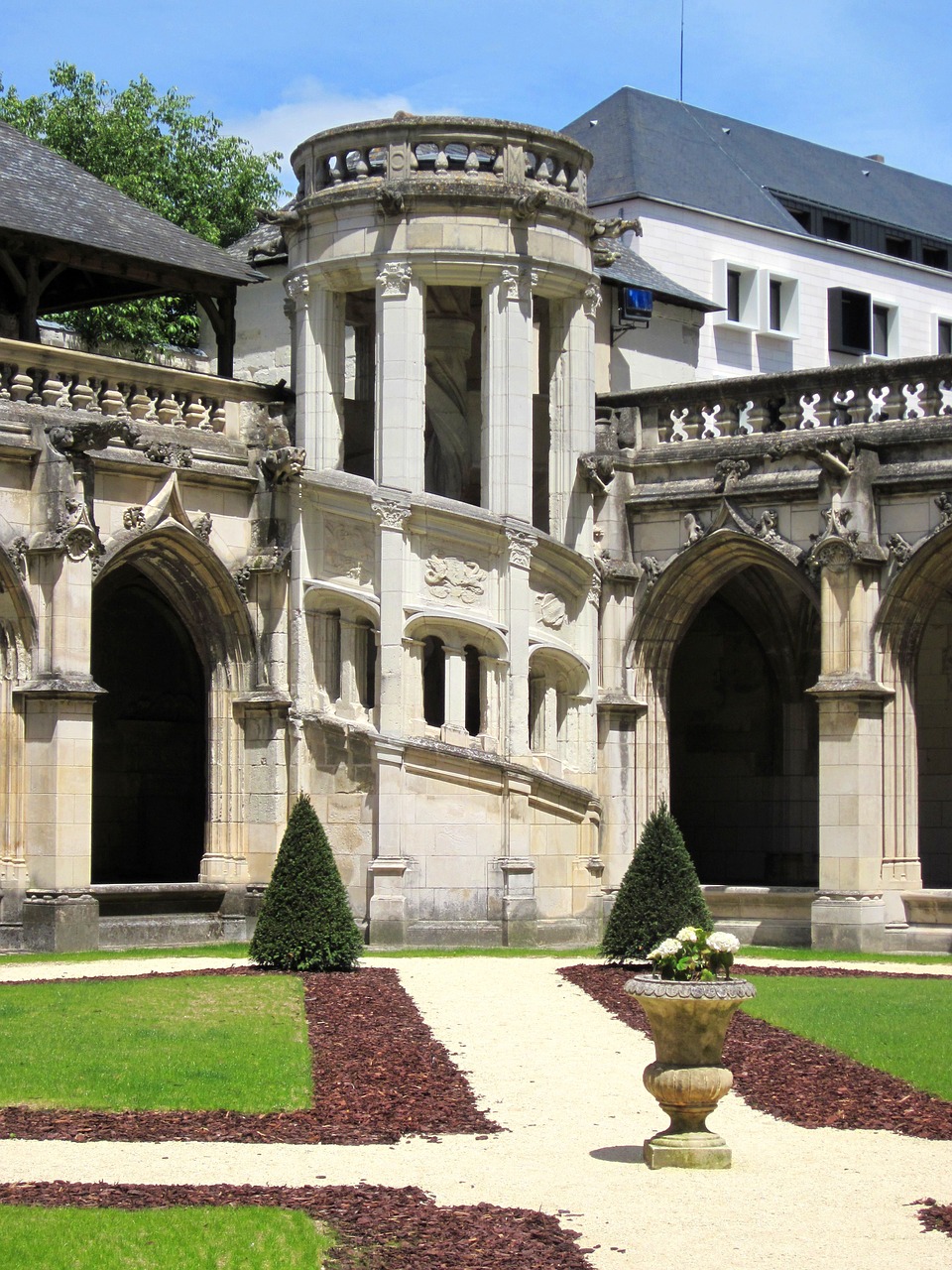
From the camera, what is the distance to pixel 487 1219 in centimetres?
1088

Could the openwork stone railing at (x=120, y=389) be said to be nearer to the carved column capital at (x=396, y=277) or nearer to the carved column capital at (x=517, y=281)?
the carved column capital at (x=396, y=277)

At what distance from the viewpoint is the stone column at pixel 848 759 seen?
25.2 m

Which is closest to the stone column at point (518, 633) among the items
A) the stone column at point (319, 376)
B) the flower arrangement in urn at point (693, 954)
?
the stone column at point (319, 376)

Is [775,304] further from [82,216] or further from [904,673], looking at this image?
[82,216]

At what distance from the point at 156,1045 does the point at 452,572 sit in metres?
10.1

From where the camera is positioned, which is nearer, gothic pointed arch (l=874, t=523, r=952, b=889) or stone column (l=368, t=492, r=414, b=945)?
stone column (l=368, t=492, r=414, b=945)

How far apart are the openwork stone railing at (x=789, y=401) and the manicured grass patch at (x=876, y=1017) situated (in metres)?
7.43

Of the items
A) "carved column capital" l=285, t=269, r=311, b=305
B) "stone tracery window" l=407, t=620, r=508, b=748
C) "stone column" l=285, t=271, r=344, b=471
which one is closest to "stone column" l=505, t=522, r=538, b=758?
"stone tracery window" l=407, t=620, r=508, b=748

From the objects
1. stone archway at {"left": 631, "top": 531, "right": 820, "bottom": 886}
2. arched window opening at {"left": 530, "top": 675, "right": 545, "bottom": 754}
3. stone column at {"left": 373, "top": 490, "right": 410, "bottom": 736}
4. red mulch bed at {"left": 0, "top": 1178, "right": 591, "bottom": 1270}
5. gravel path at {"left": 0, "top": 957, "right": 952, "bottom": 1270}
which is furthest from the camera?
stone archway at {"left": 631, "top": 531, "right": 820, "bottom": 886}

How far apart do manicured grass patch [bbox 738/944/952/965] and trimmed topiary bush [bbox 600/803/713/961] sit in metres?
2.19

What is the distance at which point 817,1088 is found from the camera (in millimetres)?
14828

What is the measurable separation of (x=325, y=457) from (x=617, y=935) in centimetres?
732

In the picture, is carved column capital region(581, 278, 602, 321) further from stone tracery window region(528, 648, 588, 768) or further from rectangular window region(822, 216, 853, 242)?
rectangular window region(822, 216, 853, 242)

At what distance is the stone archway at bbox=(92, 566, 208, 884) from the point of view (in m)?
29.8
